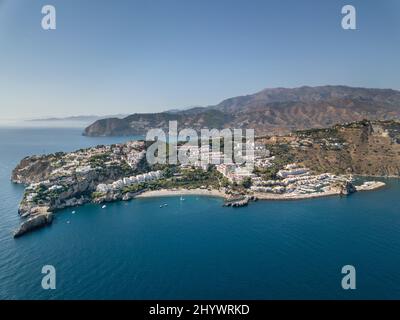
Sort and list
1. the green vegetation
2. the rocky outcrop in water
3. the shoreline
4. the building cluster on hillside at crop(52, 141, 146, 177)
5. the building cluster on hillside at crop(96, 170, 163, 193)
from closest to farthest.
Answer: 1. the rocky outcrop in water
2. the shoreline
3. the green vegetation
4. the building cluster on hillside at crop(96, 170, 163, 193)
5. the building cluster on hillside at crop(52, 141, 146, 177)

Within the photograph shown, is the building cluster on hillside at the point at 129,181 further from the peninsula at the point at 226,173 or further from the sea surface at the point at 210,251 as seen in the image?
the sea surface at the point at 210,251

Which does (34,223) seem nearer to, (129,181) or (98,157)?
(129,181)

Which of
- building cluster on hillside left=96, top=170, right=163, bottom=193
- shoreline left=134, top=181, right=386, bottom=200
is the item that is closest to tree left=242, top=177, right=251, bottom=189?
shoreline left=134, top=181, right=386, bottom=200

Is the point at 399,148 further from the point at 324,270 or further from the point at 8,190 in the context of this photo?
the point at 8,190

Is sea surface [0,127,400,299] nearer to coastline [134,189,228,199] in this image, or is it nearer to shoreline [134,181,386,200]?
shoreline [134,181,386,200]

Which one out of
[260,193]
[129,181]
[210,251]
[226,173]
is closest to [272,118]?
[226,173]

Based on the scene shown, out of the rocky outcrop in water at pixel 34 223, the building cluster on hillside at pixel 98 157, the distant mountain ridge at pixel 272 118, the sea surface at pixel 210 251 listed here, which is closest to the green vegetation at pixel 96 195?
the sea surface at pixel 210 251
